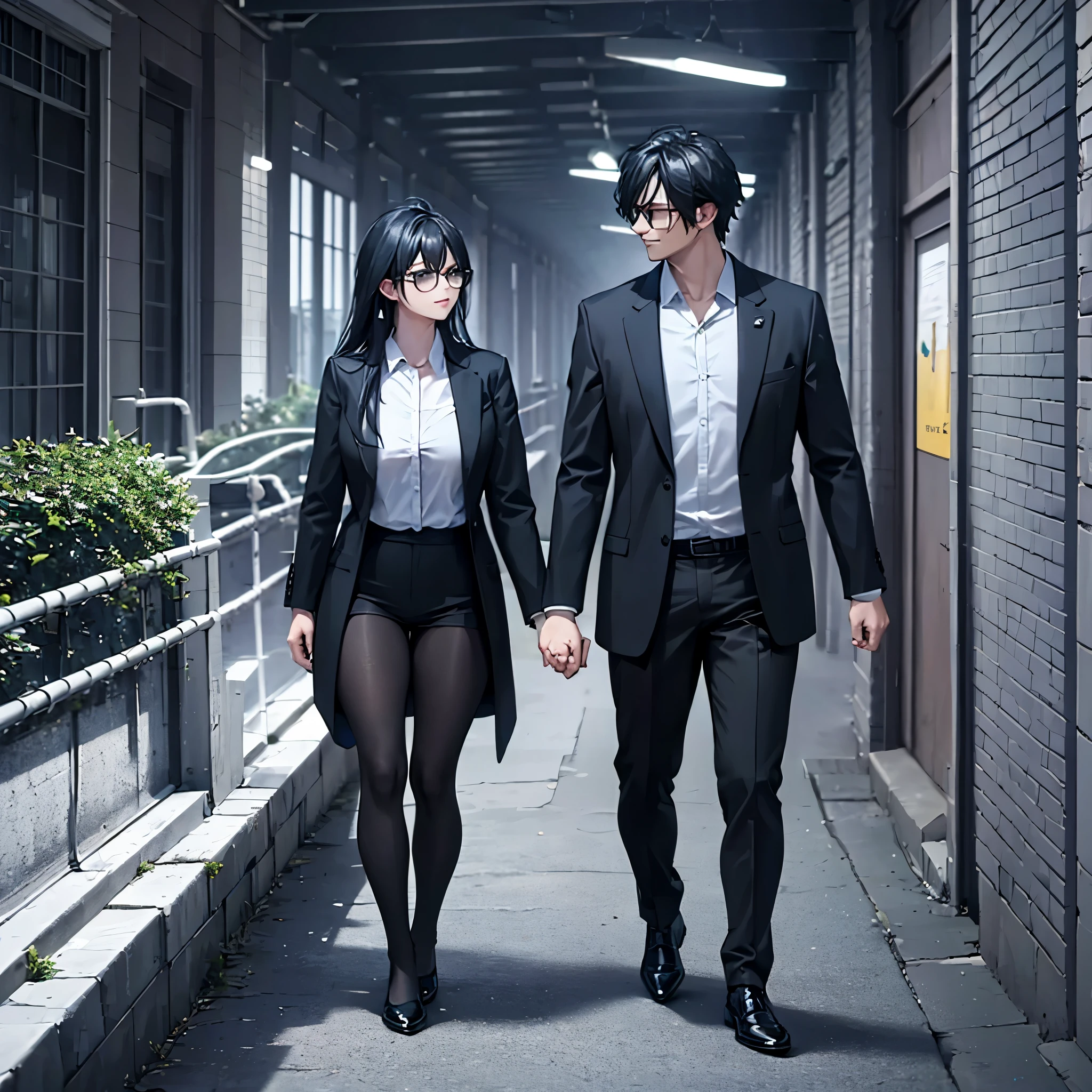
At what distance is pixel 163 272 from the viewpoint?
9.34 m

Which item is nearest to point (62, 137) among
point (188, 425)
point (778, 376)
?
point (188, 425)

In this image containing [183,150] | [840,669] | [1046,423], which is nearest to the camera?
[1046,423]

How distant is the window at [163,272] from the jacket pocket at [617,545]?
617 centimetres

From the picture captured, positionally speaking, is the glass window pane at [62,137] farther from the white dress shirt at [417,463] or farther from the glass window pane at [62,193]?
the white dress shirt at [417,463]

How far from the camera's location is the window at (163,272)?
902 centimetres

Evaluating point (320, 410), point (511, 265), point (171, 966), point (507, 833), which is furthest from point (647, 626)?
point (511, 265)

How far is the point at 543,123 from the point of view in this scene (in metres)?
13.9

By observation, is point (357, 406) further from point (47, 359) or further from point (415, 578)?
point (47, 359)

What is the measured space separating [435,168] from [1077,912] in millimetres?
15380

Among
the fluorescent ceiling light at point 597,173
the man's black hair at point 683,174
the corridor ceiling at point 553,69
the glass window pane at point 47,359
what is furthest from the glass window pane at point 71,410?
the fluorescent ceiling light at point 597,173

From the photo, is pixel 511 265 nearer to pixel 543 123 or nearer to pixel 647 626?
pixel 543 123

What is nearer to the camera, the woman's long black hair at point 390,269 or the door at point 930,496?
the woman's long black hair at point 390,269

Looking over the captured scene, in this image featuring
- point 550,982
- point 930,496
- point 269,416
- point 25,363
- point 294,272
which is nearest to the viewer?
point 550,982

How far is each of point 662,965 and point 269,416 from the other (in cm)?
805
